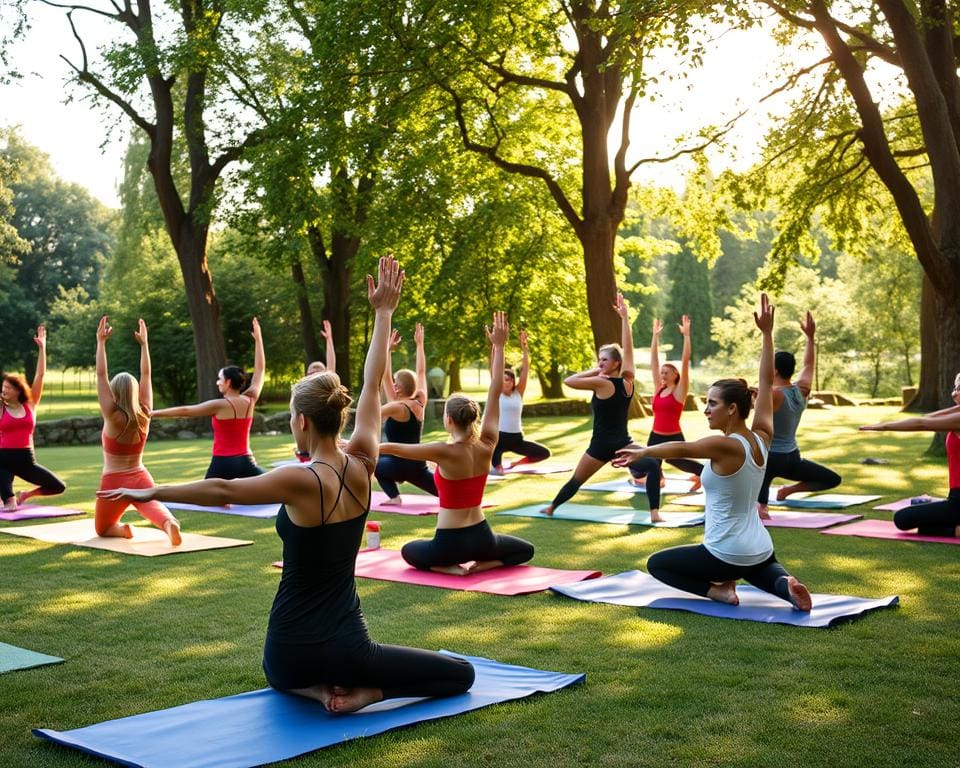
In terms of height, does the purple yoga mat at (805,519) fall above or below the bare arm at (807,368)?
below

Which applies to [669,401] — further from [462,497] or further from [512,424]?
[462,497]

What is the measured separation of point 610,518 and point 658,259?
8648cm

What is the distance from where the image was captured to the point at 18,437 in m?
11.5

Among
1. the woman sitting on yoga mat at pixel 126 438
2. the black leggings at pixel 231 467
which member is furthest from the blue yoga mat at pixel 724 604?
the black leggings at pixel 231 467

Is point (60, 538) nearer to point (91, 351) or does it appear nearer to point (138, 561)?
point (138, 561)

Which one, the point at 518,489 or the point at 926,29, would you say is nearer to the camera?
the point at 518,489

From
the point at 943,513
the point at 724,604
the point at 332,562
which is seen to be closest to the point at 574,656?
the point at 724,604

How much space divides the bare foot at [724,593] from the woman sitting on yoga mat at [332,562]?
8.10 feet

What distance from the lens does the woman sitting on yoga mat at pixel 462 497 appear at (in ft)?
24.5

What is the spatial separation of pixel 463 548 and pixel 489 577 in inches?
10.8

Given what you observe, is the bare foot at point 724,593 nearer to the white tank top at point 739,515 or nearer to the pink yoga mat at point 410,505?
the white tank top at point 739,515

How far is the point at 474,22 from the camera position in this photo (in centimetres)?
Result: 1933

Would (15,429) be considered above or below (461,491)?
above

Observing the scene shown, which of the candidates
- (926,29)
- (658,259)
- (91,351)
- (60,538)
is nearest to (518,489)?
(60,538)
